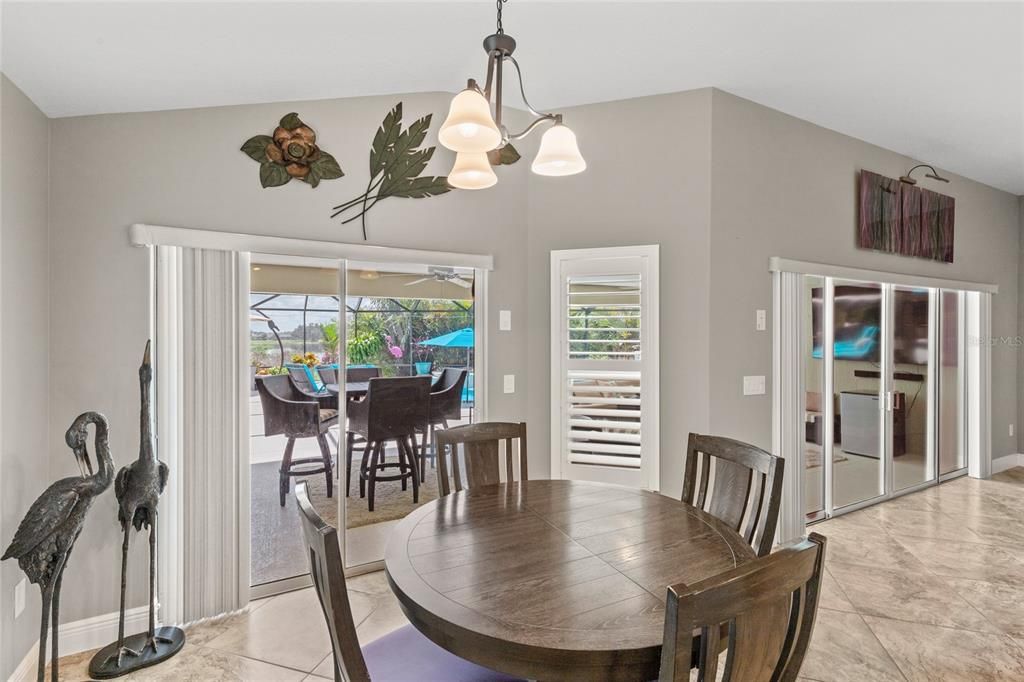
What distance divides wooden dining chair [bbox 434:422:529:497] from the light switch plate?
5.26 feet

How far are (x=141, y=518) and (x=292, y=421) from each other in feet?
2.54

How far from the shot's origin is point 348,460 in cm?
297

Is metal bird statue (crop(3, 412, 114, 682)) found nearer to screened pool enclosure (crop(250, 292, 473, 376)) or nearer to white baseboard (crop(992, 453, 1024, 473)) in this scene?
screened pool enclosure (crop(250, 292, 473, 376))

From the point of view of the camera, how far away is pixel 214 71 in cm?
225

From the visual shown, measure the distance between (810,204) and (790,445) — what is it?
5.39 ft

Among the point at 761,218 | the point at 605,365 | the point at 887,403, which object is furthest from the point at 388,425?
the point at 887,403

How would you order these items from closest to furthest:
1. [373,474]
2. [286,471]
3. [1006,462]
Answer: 1. [286,471]
2. [373,474]
3. [1006,462]

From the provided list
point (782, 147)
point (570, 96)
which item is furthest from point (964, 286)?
point (570, 96)

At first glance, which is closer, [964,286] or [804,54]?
[804,54]

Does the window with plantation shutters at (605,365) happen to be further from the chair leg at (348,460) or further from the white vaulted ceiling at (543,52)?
the chair leg at (348,460)

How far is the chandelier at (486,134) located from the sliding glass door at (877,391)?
8.60 ft

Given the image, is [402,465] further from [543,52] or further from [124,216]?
[543,52]

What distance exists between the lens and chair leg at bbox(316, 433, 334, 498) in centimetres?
290

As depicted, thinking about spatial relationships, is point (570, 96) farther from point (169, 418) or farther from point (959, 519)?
point (959, 519)
